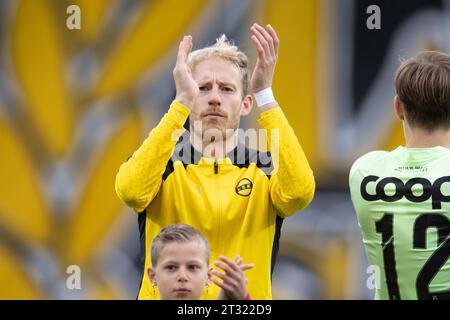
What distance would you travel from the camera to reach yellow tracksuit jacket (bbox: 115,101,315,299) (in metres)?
3.68

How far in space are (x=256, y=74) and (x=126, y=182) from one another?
2.18ft

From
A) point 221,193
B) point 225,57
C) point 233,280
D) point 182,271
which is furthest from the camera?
point 225,57

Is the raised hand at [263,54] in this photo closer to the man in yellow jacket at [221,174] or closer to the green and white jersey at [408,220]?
the man in yellow jacket at [221,174]

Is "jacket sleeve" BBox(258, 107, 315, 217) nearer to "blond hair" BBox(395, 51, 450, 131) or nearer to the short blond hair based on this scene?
the short blond hair

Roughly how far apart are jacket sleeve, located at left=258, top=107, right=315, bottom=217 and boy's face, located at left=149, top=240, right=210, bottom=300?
1.46 ft

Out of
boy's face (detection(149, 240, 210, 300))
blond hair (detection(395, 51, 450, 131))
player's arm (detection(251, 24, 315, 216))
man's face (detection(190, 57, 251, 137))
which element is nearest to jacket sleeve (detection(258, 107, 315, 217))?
player's arm (detection(251, 24, 315, 216))

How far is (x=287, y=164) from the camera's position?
3.67 meters

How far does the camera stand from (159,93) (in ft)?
20.5

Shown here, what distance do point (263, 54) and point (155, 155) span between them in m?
0.57

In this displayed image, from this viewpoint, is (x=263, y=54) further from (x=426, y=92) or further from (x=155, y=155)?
(x=426, y=92)

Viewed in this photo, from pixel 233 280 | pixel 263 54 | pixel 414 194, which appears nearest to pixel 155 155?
pixel 263 54
